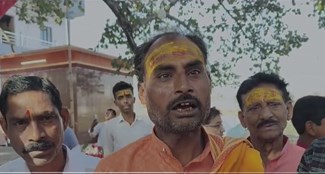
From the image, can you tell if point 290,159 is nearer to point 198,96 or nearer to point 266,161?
point 266,161

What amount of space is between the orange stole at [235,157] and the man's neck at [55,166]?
0.49 m

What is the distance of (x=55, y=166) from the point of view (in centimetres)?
125

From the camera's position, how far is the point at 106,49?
3.75 metres

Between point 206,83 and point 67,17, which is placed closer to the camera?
point 206,83

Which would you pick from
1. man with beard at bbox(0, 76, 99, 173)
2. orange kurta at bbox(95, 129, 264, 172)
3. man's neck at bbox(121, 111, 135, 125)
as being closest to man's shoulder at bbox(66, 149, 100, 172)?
man with beard at bbox(0, 76, 99, 173)

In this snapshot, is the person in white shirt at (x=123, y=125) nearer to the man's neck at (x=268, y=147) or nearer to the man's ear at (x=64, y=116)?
the man's neck at (x=268, y=147)

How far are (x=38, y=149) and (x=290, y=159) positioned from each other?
40.9 inches

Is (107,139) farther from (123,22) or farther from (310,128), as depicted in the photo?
(310,128)

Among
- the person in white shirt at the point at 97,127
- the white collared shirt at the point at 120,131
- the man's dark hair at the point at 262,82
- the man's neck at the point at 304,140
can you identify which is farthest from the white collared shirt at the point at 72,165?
the person in white shirt at the point at 97,127

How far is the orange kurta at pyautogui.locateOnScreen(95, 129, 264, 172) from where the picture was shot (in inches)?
42.4

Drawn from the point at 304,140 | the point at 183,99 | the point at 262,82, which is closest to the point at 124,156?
the point at 183,99

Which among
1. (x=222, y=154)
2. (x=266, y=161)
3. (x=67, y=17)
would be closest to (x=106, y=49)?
(x=67, y=17)

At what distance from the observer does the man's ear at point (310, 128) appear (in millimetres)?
2086

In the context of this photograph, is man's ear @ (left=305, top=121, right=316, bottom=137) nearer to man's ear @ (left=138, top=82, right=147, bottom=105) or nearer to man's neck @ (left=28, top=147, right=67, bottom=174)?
man's ear @ (left=138, top=82, right=147, bottom=105)
